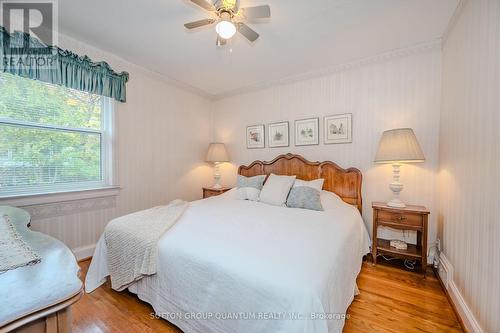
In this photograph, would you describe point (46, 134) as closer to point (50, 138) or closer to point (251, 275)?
point (50, 138)

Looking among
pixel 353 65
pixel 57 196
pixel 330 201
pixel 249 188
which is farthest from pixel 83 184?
pixel 353 65

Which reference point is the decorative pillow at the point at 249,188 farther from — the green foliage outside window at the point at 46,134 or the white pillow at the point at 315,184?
the green foliage outside window at the point at 46,134

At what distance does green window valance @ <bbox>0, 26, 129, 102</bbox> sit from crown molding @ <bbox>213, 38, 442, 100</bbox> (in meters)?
2.00

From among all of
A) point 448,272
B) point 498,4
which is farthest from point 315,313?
point 498,4

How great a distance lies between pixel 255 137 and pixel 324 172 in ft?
4.51

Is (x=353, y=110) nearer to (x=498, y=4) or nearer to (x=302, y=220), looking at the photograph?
(x=498, y=4)

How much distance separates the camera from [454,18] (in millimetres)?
1922

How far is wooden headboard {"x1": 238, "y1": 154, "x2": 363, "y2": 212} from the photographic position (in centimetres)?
278

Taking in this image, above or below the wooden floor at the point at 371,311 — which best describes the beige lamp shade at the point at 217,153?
above

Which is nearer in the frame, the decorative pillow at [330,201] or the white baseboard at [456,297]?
the white baseboard at [456,297]

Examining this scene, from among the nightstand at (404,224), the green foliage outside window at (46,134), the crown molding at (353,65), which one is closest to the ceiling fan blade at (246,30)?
the crown molding at (353,65)

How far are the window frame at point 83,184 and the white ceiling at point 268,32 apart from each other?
85 centimetres

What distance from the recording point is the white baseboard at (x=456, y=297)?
4.52 ft

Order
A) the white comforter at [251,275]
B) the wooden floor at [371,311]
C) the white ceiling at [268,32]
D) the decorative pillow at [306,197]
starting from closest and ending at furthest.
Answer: the white comforter at [251,275] → the wooden floor at [371,311] → the white ceiling at [268,32] → the decorative pillow at [306,197]
